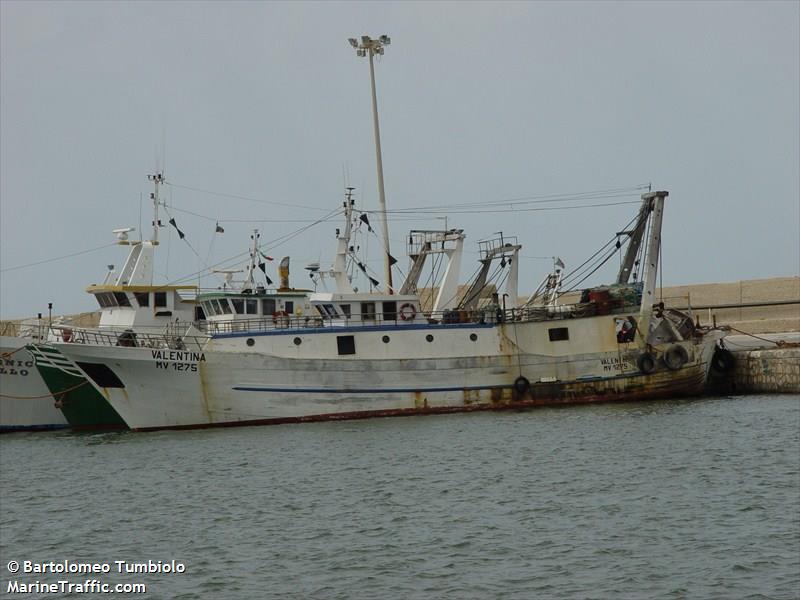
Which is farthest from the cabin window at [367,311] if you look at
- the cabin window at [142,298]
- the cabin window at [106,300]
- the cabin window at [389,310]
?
the cabin window at [106,300]

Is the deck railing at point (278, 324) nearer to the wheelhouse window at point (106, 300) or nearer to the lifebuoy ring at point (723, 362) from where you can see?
the wheelhouse window at point (106, 300)

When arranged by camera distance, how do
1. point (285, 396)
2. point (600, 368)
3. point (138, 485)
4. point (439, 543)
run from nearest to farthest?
point (439, 543) < point (138, 485) < point (285, 396) < point (600, 368)

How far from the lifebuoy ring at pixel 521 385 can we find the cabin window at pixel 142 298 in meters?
10.8

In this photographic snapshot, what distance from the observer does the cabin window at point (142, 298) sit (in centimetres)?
3397

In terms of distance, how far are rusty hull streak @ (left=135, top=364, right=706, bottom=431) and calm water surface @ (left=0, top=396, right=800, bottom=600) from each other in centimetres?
199

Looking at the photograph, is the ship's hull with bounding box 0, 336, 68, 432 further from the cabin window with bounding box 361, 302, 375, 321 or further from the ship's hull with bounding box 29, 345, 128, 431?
the cabin window with bounding box 361, 302, 375, 321

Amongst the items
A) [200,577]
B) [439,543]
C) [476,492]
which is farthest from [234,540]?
[476,492]

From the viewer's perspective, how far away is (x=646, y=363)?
109ft

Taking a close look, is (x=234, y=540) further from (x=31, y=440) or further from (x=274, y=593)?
(x=31, y=440)

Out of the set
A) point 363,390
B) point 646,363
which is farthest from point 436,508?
point 646,363

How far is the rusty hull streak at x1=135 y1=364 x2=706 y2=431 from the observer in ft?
105

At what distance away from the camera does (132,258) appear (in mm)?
34812

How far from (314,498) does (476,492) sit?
283 centimetres

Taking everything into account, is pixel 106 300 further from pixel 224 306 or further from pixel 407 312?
pixel 407 312
